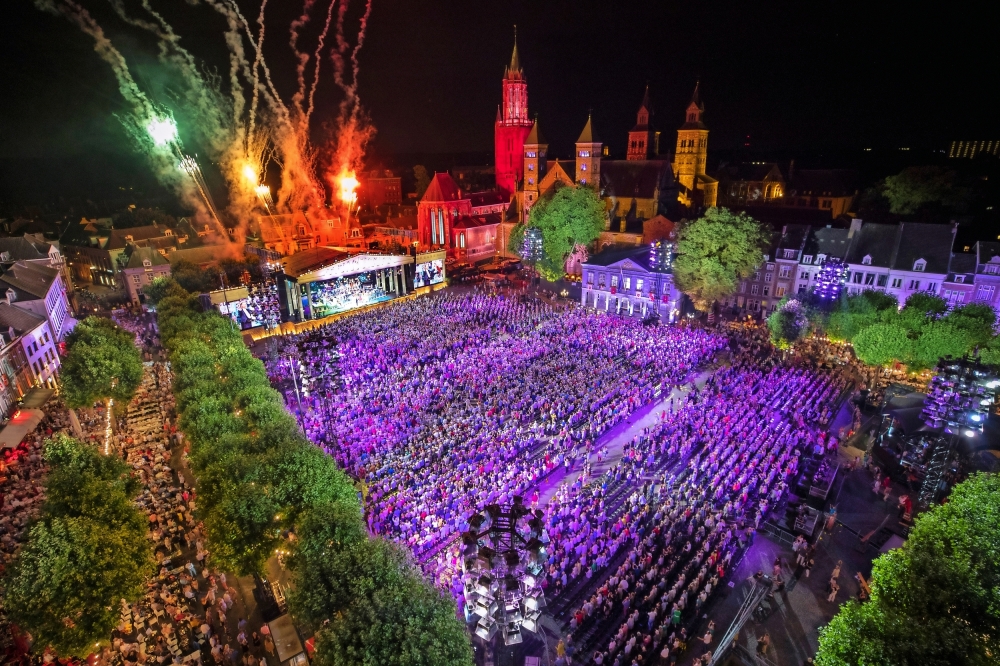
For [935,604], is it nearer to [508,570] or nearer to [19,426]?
[508,570]

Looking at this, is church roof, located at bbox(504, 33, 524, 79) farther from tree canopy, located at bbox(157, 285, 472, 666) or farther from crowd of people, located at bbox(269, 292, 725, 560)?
tree canopy, located at bbox(157, 285, 472, 666)

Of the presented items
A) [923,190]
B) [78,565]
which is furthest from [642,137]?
[78,565]

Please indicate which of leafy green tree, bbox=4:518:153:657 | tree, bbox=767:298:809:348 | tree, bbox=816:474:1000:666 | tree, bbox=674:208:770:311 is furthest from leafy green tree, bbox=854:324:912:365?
leafy green tree, bbox=4:518:153:657

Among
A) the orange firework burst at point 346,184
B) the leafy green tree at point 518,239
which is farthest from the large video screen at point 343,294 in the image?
the orange firework burst at point 346,184

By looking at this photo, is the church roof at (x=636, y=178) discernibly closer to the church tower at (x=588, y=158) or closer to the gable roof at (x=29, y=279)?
the church tower at (x=588, y=158)

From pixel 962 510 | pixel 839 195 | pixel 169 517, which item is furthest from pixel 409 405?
pixel 839 195

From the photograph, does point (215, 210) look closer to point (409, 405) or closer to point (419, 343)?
point (419, 343)
